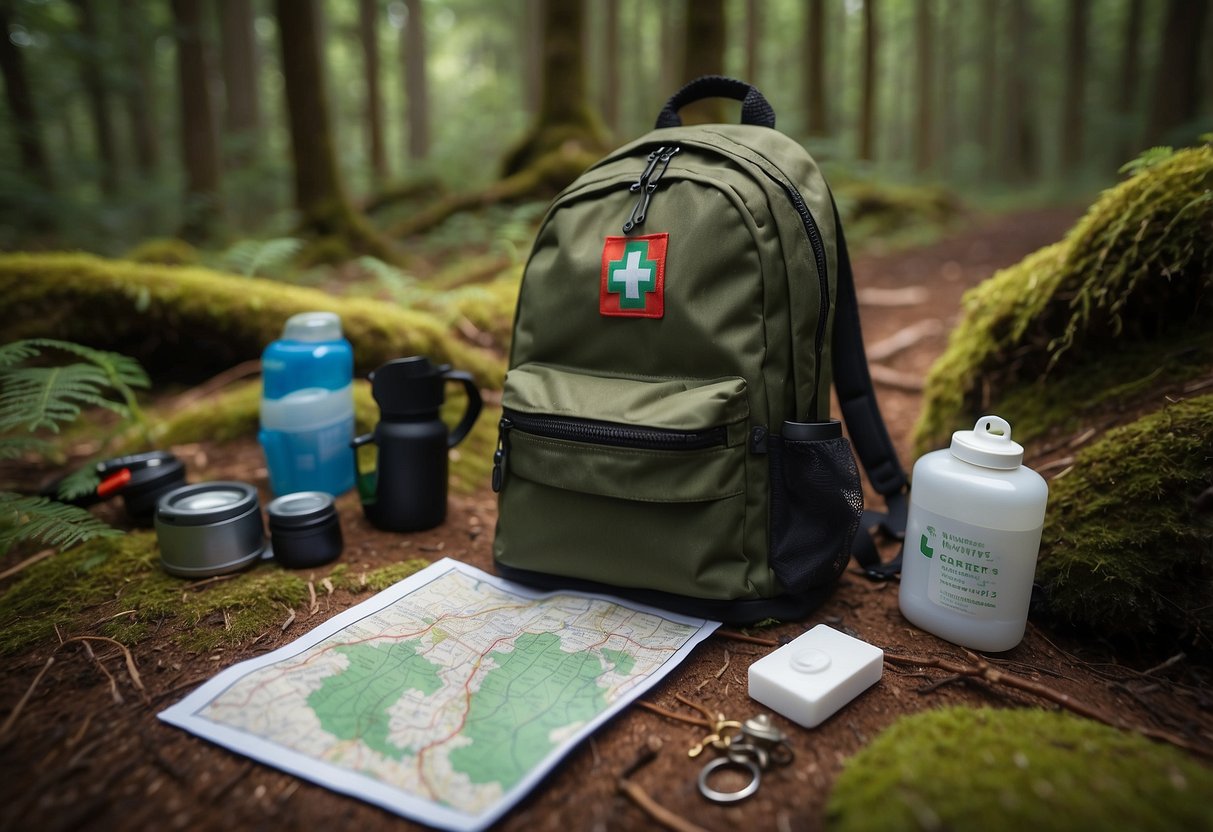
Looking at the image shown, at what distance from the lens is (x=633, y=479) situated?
1.74 metres

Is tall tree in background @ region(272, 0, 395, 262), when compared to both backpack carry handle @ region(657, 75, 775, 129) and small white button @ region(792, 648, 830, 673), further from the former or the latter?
small white button @ region(792, 648, 830, 673)

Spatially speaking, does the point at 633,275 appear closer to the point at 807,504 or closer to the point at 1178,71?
the point at 807,504

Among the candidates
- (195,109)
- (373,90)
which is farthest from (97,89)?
(373,90)

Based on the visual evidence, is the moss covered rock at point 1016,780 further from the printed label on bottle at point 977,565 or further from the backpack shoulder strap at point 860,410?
the backpack shoulder strap at point 860,410

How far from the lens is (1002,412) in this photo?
239 centimetres

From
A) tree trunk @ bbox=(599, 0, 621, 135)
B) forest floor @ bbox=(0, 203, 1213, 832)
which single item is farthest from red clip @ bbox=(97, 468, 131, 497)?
tree trunk @ bbox=(599, 0, 621, 135)

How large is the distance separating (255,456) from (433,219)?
4.30m

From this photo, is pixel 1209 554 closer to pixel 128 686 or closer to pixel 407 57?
pixel 128 686

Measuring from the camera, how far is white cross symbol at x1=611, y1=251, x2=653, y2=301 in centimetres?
181

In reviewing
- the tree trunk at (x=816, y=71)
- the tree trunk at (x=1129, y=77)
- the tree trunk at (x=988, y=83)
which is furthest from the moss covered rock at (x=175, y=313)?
the tree trunk at (x=988, y=83)

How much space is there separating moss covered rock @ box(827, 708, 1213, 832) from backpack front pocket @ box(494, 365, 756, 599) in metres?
0.56

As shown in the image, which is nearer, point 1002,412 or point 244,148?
point 1002,412

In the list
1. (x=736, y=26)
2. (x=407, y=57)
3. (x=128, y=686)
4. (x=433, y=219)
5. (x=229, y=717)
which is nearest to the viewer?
(x=229, y=717)

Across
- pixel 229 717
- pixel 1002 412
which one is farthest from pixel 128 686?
pixel 1002 412
